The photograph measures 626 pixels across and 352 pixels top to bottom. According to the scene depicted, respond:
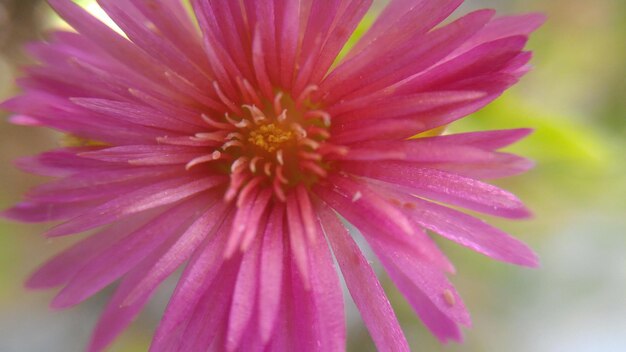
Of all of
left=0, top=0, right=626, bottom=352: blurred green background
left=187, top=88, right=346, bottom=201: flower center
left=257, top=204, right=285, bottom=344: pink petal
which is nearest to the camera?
left=257, top=204, right=285, bottom=344: pink petal

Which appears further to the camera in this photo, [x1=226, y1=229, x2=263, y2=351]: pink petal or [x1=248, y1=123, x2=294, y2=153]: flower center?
[x1=248, y1=123, x2=294, y2=153]: flower center

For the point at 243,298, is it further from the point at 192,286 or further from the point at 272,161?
the point at 272,161

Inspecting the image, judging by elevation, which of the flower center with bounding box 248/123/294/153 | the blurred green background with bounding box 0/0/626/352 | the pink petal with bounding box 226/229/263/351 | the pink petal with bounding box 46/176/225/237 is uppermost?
the flower center with bounding box 248/123/294/153

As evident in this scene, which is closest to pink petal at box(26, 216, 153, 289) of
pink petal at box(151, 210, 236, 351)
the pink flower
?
the pink flower

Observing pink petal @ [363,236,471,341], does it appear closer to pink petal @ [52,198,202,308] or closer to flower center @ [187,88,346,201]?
flower center @ [187,88,346,201]

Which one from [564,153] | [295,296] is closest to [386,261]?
[295,296]

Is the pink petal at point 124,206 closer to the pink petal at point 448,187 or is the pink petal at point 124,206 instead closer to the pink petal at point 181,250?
the pink petal at point 181,250

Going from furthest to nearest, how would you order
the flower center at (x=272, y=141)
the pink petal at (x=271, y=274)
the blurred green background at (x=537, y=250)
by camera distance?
the blurred green background at (x=537, y=250)
the flower center at (x=272, y=141)
the pink petal at (x=271, y=274)

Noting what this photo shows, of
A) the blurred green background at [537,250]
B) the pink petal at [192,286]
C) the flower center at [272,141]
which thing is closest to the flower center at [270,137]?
the flower center at [272,141]
